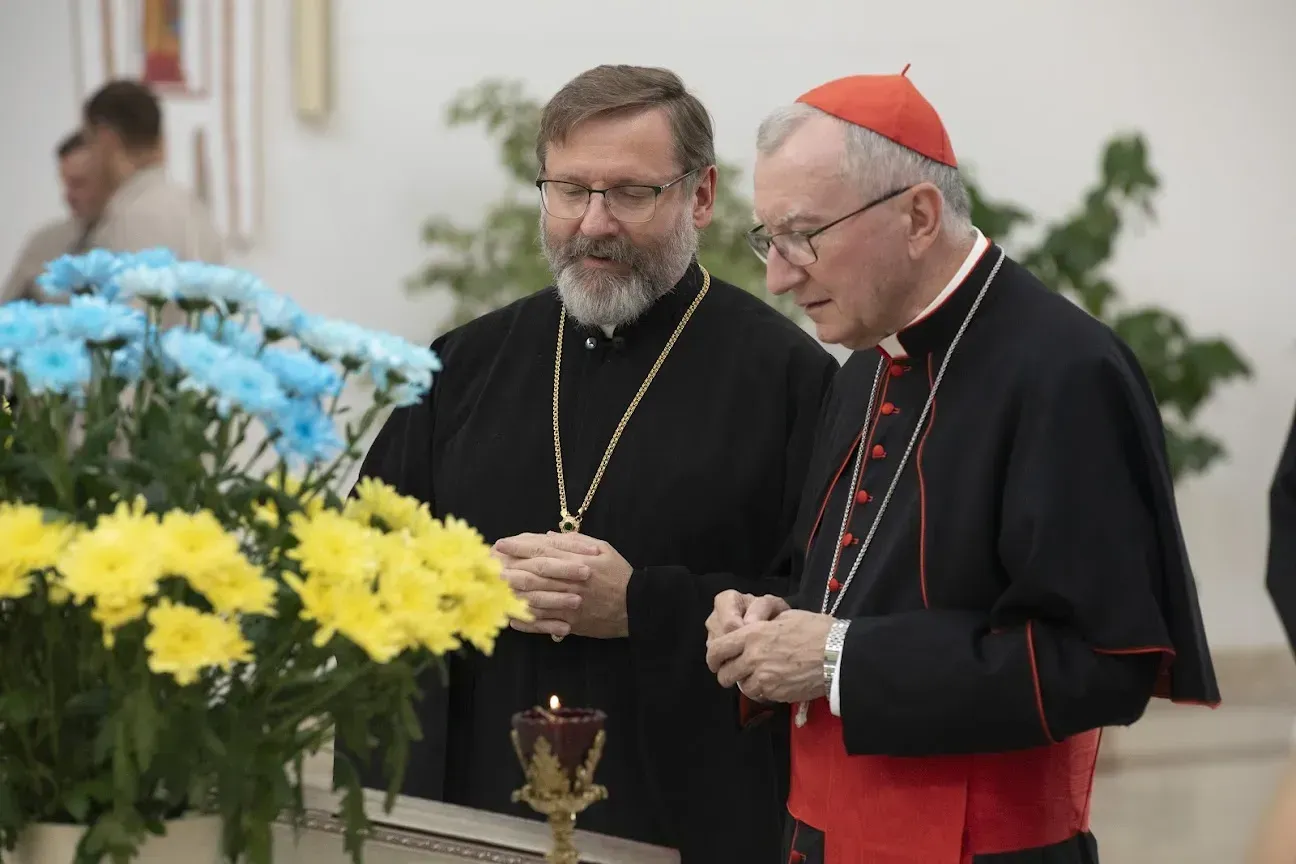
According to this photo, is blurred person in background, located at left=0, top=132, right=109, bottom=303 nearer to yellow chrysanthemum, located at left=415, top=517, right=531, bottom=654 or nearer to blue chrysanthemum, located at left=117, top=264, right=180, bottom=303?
blue chrysanthemum, located at left=117, top=264, right=180, bottom=303

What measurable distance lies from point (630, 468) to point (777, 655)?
2.67ft

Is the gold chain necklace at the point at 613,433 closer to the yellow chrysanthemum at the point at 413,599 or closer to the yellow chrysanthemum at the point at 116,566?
the yellow chrysanthemum at the point at 413,599

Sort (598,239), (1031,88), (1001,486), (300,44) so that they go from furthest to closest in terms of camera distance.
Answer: (1031,88)
(300,44)
(598,239)
(1001,486)

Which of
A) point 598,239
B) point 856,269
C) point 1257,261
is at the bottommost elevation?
point 856,269

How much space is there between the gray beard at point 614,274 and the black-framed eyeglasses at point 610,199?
44 mm

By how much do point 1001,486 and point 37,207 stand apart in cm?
614

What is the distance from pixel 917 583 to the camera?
2.23 metres

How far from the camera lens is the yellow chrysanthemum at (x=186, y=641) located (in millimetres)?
1313

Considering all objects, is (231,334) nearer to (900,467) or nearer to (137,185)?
(900,467)

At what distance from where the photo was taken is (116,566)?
51.8 inches

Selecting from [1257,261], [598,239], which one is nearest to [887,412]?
[598,239]

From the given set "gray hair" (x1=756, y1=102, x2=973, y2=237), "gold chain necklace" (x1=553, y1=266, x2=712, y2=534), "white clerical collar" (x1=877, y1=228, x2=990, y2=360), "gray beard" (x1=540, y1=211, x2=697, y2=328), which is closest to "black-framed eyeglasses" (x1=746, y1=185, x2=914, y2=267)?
"gray hair" (x1=756, y1=102, x2=973, y2=237)

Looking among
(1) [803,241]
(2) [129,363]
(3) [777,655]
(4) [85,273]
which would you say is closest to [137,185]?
(1) [803,241]

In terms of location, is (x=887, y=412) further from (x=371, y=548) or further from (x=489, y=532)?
(x=371, y=548)
